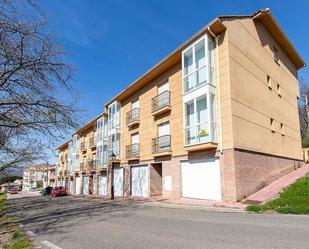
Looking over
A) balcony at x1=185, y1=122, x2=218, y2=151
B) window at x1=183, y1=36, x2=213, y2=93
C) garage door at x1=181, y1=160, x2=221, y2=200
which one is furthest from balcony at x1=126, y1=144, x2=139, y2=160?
window at x1=183, y1=36, x2=213, y2=93

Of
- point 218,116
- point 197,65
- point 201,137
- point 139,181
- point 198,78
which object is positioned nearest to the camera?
point 218,116

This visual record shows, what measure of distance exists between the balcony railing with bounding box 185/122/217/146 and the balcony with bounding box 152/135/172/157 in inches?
103

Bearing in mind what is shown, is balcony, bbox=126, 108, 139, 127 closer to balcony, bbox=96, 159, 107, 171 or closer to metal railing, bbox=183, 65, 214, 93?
balcony, bbox=96, 159, 107, 171

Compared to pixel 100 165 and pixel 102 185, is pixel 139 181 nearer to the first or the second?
pixel 100 165

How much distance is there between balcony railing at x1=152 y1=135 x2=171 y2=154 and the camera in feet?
70.6

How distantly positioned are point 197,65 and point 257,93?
4.28 metres

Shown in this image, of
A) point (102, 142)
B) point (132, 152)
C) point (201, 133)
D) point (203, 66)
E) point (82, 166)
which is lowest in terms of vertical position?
point (82, 166)

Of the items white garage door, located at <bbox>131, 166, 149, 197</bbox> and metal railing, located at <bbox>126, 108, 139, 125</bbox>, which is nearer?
white garage door, located at <bbox>131, 166, 149, 197</bbox>

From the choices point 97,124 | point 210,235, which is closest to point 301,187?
point 210,235

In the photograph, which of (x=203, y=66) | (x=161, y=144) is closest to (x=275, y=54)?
(x=203, y=66)

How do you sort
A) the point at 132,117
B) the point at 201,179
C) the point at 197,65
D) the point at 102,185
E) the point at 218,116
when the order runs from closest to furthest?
the point at 218,116 → the point at 201,179 → the point at 197,65 → the point at 132,117 → the point at 102,185

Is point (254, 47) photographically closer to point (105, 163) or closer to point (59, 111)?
point (59, 111)

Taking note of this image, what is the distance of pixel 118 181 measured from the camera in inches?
A: 1149

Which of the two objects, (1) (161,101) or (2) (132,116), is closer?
(1) (161,101)
